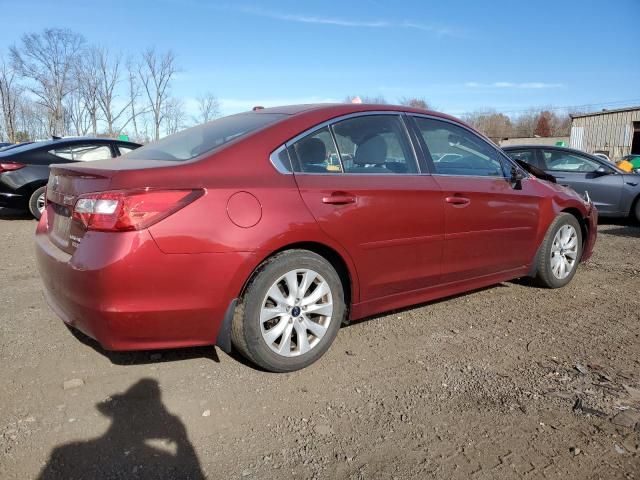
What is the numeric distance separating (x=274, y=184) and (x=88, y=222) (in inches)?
38.9

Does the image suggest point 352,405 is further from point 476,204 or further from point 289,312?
point 476,204

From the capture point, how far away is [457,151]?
4.04m

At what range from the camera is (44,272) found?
3.02 meters

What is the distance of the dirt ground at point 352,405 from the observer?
2.21 metres

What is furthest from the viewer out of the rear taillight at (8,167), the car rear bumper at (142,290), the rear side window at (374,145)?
the rear taillight at (8,167)

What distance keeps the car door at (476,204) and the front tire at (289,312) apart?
108 centimetres

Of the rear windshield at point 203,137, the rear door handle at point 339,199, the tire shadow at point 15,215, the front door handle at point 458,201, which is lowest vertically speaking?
the tire shadow at point 15,215

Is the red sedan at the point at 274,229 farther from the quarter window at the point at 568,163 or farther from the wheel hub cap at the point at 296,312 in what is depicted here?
the quarter window at the point at 568,163

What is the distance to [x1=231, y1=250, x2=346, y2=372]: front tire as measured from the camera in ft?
9.27

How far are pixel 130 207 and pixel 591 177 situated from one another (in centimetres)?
861

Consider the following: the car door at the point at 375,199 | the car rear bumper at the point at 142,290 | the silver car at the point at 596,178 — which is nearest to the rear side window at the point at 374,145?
the car door at the point at 375,199

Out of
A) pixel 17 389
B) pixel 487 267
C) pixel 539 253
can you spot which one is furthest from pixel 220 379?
pixel 539 253

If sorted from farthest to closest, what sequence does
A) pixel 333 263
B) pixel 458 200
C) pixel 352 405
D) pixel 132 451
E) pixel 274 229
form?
pixel 458 200 → pixel 333 263 → pixel 274 229 → pixel 352 405 → pixel 132 451

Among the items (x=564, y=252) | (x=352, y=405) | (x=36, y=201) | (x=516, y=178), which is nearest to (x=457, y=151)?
(x=516, y=178)
